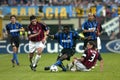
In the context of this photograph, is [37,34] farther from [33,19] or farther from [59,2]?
[59,2]

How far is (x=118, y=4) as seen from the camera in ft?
125

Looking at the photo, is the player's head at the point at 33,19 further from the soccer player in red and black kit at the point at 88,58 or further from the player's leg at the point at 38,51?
the soccer player in red and black kit at the point at 88,58

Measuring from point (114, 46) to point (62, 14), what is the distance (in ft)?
23.2

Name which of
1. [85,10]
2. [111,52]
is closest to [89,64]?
[111,52]

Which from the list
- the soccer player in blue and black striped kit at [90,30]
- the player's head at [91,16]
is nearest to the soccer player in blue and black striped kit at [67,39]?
the player's head at [91,16]

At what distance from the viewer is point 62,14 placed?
38094 millimetres

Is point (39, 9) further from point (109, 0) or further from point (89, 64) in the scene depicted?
point (89, 64)

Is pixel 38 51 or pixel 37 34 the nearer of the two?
pixel 38 51

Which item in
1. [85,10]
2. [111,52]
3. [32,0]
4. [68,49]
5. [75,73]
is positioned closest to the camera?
[75,73]

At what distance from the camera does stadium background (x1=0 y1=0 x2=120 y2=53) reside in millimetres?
33031

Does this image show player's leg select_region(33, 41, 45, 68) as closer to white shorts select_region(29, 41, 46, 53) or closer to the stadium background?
white shorts select_region(29, 41, 46, 53)

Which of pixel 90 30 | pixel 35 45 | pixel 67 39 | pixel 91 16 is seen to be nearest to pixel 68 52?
pixel 67 39

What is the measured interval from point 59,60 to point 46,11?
2081 cm

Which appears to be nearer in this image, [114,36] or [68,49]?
[68,49]
